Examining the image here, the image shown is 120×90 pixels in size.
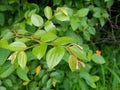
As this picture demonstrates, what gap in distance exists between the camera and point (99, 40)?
2.04 meters

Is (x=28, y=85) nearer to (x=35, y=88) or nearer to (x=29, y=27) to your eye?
(x=35, y=88)

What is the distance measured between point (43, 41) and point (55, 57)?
97 millimetres

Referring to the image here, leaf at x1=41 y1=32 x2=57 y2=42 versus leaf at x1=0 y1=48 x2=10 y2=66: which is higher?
leaf at x1=41 y1=32 x2=57 y2=42

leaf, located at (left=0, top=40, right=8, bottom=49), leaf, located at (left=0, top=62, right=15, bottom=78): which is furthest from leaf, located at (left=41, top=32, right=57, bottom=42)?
leaf, located at (left=0, top=62, right=15, bottom=78)

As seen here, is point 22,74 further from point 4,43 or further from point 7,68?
point 4,43

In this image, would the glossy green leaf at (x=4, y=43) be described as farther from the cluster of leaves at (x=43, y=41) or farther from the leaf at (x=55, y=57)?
the leaf at (x=55, y=57)

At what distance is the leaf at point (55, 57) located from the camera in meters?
0.82

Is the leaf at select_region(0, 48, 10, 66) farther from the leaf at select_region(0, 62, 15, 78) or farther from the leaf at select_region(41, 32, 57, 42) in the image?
the leaf at select_region(41, 32, 57, 42)

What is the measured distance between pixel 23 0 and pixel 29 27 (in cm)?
23

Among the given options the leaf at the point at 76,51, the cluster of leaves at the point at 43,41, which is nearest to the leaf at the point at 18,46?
the cluster of leaves at the point at 43,41

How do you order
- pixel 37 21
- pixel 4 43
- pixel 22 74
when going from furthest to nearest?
pixel 22 74 < pixel 37 21 < pixel 4 43

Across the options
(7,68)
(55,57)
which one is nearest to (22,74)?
(7,68)

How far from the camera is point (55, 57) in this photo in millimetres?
827

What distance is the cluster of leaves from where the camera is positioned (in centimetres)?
95
